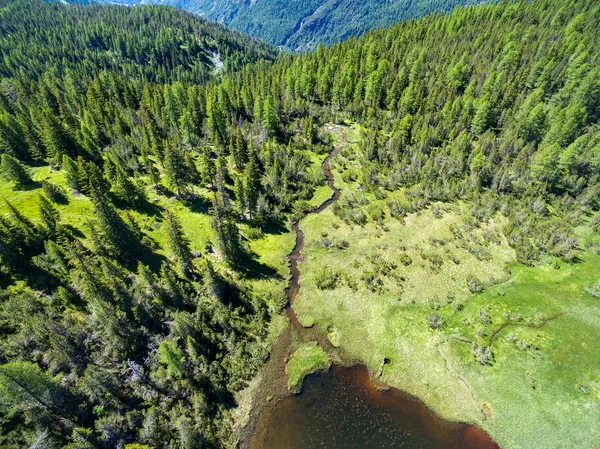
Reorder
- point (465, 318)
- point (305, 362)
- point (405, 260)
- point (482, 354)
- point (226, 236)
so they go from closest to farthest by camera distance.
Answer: point (482, 354)
point (305, 362)
point (465, 318)
point (226, 236)
point (405, 260)

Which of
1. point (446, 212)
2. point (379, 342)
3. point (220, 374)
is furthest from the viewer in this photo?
point (446, 212)

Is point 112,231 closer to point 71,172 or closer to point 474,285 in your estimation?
point 71,172

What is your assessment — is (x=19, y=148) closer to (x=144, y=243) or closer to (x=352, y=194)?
(x=144, y=243)

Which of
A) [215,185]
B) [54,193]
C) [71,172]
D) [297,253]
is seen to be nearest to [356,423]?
[297,253]

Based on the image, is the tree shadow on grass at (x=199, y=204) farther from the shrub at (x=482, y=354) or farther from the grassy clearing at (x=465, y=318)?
the shrub at (x=482, y=354)

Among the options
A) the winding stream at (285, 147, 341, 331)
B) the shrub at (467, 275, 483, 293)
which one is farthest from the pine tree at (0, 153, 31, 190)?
the shrub at (467, 275, 483, 293)

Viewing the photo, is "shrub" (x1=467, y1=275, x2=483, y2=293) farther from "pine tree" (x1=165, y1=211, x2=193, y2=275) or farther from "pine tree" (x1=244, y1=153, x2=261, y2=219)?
"pine tree" (x1=165, y1=211, x2=193, y2=275)

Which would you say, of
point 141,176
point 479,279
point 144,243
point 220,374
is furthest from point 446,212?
point 141,176
